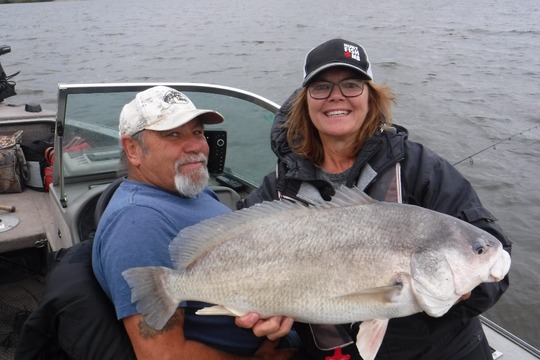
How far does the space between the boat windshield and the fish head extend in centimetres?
257

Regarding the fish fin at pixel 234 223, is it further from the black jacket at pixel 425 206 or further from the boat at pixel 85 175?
the boat at pixel 85 175

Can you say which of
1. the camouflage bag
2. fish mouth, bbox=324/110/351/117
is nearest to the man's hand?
fish mouth, bbox=324/110/351/117

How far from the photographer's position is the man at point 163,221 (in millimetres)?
2125

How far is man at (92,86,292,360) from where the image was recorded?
6.97ft

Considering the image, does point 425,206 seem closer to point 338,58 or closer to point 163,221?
point 338,58

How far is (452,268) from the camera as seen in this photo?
6.73ft

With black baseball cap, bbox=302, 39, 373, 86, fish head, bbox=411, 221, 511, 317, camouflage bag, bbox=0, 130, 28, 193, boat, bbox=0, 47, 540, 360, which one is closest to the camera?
fish head, bbox=411, 221, 511, 317

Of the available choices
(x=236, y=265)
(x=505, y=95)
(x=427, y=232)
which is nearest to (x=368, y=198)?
(x=427, y=232)

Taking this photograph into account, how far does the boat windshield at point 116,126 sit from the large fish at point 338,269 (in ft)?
7.42

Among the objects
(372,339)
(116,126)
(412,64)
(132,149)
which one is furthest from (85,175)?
(412,64)

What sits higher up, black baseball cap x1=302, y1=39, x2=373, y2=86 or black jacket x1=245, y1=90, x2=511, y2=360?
black baseball cap x1=302, y1=39, x2=373, y2=86

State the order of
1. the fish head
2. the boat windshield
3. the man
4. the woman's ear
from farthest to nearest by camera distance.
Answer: the boat windshield → the woman's ear → the man → the fish head

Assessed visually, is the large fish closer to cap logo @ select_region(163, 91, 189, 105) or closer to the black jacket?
the black jacket

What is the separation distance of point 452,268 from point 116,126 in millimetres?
3435
